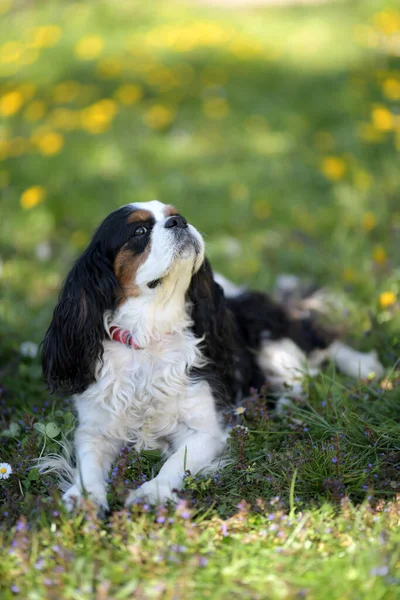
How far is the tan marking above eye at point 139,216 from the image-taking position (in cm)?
286

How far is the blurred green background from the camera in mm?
4816

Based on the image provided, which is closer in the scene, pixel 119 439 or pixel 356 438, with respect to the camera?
pixel 356 438

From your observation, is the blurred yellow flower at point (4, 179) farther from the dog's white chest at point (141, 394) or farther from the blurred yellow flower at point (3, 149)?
the dog's white chest at point (141, 394)

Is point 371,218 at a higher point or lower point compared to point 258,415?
lower

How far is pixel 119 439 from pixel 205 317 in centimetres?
64

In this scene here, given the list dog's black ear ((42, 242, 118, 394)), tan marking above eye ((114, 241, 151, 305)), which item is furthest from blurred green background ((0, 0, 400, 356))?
tan marking above eye ((114, 241, 151, 305))

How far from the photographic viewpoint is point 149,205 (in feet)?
9.68

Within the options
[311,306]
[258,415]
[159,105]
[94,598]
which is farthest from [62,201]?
[94,598]

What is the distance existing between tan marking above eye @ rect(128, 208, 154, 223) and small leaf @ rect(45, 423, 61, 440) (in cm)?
88

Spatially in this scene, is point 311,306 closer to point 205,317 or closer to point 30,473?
point 205,317

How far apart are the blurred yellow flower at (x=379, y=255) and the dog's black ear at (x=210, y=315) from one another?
5.06ft

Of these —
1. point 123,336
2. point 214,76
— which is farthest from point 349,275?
point 214,76

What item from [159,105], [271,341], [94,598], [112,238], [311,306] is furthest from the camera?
[159,105]

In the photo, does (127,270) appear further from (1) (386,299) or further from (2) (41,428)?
(1) (386,299)
